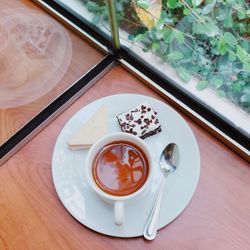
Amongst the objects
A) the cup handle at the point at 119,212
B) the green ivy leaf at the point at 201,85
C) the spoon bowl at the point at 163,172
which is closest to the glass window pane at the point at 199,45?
the green ivy leaf at the point at 201,85

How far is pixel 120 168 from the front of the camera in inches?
22.9

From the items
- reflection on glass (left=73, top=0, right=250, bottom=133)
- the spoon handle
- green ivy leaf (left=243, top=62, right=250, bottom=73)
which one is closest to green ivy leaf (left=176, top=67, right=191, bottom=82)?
reflection on glass (left=73, top=0, right=250, bottom=133)

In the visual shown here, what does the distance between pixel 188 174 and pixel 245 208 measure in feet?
0.33

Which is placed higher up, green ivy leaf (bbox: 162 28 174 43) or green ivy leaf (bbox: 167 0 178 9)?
green ivy leaf (bbox: 167 0 178 9)

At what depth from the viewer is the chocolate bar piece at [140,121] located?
61 cm

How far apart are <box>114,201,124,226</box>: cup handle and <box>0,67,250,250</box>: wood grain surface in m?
0.07

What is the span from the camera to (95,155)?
584mm

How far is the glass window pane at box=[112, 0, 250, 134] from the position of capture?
605mm

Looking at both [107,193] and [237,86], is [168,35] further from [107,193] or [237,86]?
[107,193]

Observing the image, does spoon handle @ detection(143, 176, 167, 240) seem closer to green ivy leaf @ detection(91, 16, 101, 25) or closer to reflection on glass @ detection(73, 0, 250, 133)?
reflection on glass @ detection(73, 0, 250, 133)

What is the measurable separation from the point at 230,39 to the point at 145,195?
260 millimetres

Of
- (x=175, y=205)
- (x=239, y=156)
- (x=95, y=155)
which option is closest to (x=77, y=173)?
(x=95, y=155)

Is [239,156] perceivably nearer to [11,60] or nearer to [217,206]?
[217,206]

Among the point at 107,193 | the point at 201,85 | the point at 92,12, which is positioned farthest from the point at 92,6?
the point at 107,193
